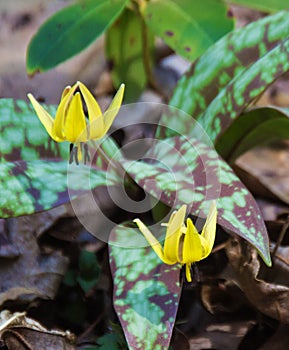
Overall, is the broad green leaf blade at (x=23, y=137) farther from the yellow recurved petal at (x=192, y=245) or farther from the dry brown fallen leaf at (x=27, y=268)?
the yellow recurved petal at (x=192, y=245)

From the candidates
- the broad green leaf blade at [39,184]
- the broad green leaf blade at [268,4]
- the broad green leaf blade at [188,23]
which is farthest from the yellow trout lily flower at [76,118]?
the broad green leaf blade at [268,4]

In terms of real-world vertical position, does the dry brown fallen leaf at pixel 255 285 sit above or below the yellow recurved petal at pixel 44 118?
below

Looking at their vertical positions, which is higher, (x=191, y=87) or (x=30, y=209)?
(x=191, y=87)

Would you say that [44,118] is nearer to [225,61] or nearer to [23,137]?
[23,137]

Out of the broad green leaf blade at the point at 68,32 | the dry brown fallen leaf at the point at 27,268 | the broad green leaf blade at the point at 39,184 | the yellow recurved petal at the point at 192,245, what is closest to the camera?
the yellow recurved petal at the point at 192,245

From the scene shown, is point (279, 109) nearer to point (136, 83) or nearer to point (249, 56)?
point (249, 56)

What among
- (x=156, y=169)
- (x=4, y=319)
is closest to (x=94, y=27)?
(x=156, y=169)
